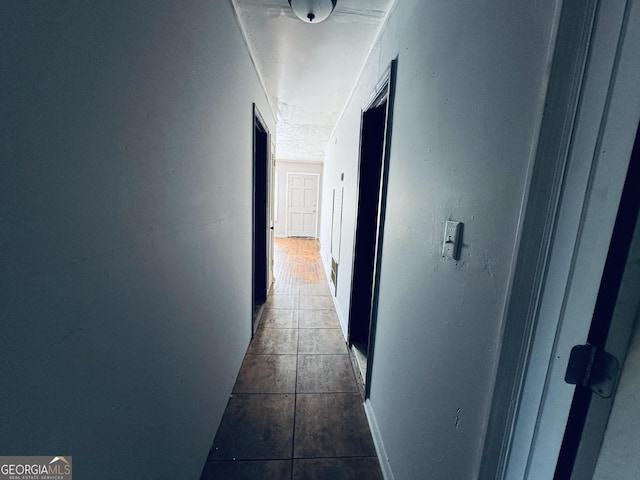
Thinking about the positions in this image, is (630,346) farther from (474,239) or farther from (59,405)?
(59,405)

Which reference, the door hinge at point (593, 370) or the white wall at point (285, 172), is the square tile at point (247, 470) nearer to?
the door hinge at point (593, 370)

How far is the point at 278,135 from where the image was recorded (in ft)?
16.2

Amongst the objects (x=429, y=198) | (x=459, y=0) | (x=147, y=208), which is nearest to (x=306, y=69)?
(x=459, y=0)

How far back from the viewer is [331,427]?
1646mm

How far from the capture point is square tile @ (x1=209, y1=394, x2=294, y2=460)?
1460 millimetres

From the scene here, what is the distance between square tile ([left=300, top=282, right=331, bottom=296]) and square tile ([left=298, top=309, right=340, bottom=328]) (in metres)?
0.59

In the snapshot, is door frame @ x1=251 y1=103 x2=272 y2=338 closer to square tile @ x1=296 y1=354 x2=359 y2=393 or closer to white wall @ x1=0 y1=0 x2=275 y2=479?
square tile @ x1=296 y1=354 x2=359 y2=393

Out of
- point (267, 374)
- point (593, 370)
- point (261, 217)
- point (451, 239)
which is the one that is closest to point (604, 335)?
point (593, 370)

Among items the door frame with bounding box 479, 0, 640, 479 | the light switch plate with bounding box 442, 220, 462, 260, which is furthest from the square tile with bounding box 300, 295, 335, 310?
the door frame with bounding box 479, 0, 640, 479

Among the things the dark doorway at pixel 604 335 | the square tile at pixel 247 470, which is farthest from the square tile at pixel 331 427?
the dark doorway at pixel 604 335

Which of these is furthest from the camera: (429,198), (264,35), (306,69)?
(306,69)

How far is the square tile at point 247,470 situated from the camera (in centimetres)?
133

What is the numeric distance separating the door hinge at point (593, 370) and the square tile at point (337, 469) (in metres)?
1.30

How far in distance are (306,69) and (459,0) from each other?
1809mm
